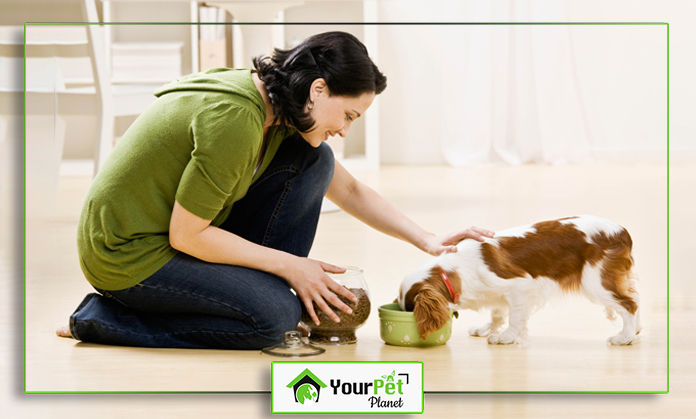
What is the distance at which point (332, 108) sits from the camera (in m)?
1.30

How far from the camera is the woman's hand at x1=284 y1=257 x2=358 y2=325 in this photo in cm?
138

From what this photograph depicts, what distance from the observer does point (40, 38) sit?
2.59 meters

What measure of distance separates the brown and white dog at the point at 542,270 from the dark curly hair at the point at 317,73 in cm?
35

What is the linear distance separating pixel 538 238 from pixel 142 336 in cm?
73

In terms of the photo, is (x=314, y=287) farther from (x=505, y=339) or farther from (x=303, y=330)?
(x=505, y=339)

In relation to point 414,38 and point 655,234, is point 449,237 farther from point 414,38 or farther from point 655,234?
point 414,38

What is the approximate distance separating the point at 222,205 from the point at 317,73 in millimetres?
266

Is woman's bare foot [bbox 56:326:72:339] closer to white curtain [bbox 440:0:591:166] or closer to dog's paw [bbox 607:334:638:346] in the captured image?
dog's paw [bbox 607:334:638:346]

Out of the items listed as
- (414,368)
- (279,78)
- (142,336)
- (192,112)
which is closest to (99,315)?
(142,336)

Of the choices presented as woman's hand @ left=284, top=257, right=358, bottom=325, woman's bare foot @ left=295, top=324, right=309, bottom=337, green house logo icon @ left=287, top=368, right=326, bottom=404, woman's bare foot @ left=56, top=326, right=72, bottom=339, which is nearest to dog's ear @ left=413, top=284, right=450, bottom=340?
woman's hand @ left=284, top=257, right=358, bottom=325

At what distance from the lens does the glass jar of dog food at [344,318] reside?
141cm

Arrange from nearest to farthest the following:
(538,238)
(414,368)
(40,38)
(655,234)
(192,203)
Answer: (414,368) < (192,203) < (538,238) < (655,234) < (40,38)

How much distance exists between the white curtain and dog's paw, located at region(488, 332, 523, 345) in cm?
320

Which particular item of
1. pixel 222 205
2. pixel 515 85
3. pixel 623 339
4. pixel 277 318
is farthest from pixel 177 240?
pixel 515 85
